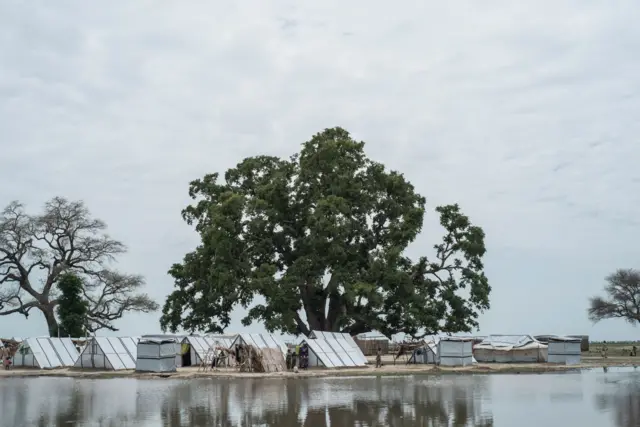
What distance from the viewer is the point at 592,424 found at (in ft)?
57.4

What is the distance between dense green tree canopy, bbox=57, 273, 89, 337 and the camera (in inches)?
2298

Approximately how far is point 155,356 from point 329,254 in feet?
52.8

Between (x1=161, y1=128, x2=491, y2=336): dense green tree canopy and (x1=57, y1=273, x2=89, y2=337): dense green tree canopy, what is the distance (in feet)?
22.0

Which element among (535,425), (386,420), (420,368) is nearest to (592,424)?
(535,425)

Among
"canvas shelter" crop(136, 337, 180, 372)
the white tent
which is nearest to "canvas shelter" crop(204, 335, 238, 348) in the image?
the white tent

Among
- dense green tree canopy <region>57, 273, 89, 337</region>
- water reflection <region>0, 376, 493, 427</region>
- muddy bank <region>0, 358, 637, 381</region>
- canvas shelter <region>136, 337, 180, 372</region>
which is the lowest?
muddy bank <region>0, 358, 637, 381</region>

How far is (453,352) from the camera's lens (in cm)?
4591

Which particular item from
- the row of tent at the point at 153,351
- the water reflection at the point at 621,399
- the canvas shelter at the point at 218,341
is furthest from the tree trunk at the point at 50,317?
the water reflection at the point at 621,399

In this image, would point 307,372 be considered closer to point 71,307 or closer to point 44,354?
point 44,354

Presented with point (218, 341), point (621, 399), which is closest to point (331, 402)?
point (621, 399)

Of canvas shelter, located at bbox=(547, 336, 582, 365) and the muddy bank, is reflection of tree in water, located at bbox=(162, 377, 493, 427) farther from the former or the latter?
canvas shelter, located at bbox=(547, 336, 582, 365)

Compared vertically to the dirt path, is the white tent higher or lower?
higher

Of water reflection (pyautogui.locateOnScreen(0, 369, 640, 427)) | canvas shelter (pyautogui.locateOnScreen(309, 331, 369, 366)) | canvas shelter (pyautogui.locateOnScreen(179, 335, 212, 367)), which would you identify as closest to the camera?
water reflection (pyautogui.locateOnScreen(0, 369, 640, 427))

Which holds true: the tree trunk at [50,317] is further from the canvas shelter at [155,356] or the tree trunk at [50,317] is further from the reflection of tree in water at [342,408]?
the reflection of tree in water at [342,408]
